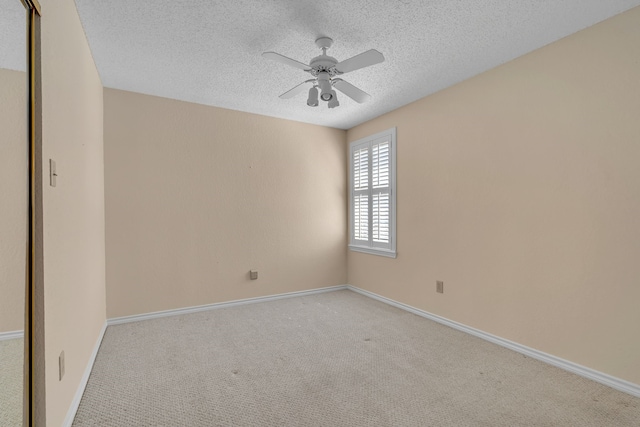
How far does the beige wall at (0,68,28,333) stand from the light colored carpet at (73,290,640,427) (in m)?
1.06

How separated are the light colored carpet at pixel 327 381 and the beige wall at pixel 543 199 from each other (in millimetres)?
347

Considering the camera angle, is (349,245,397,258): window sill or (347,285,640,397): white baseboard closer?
(347,285,640,397): white baseboard

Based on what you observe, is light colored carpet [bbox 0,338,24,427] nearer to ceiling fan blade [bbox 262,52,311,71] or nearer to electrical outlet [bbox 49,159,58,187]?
electrical outlet [bbox 49,159,58,187]

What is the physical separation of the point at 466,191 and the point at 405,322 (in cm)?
148

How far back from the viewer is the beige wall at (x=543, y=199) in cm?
210

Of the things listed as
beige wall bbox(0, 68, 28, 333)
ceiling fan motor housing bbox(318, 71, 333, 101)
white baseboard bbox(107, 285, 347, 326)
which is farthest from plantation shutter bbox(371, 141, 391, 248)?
beige wall bbox(0, 68, 28, 333)

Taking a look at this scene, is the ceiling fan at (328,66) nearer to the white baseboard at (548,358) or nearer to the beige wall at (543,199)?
the beige wall at (543,199)

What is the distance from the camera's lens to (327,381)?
7.15 feet

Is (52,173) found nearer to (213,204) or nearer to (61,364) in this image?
(61,364)

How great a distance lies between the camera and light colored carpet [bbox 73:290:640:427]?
1.81m

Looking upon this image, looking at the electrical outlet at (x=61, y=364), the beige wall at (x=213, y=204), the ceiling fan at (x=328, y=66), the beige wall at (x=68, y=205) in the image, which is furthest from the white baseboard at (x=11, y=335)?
the beige wall at (x=213, y=204)

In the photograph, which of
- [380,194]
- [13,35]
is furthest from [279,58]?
[380,194]

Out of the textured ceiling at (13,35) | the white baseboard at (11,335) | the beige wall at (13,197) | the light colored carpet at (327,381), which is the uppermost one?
the textured ceiling at (13,35)

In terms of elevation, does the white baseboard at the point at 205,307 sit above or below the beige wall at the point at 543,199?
below
